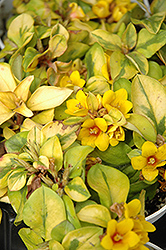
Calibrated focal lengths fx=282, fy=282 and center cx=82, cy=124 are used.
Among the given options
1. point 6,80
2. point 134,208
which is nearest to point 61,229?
point 134,208

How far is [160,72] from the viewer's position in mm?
676

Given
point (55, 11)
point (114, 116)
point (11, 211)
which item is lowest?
point (11, 211)

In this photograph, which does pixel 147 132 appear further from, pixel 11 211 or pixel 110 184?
pixel 11 211

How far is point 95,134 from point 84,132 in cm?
2

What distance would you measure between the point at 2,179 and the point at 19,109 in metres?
0.15

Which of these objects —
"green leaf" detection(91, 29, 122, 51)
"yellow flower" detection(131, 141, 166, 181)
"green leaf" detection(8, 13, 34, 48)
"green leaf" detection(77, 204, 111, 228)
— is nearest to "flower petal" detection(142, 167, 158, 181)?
"yellow flower" detection(131, 141, 166, 181)

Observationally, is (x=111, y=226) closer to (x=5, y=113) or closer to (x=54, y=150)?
(x=54, y=150)

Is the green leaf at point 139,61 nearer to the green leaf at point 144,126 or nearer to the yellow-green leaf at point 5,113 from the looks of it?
the green leaf at point 144,126

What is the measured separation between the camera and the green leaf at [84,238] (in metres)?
0.46

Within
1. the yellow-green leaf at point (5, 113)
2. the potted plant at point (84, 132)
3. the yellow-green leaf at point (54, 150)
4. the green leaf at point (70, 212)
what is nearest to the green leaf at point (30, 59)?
the potted plant at point (84, 132)

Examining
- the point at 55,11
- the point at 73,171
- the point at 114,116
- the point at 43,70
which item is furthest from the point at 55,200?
the point at 55,11

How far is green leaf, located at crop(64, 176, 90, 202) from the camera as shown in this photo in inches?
19.0

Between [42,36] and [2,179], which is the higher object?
[42,36]

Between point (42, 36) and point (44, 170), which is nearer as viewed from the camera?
point (44, 170)
